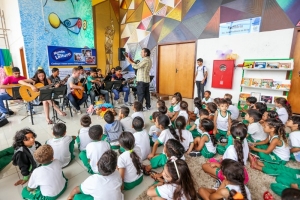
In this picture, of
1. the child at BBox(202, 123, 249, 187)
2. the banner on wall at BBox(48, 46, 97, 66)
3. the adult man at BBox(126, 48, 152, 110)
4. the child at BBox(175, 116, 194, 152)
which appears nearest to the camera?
the child at BBox(202, 123, 249, 187)

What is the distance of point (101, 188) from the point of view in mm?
1219

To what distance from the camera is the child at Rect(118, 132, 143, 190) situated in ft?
5.02

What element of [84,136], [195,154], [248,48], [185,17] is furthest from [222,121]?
[185,17]

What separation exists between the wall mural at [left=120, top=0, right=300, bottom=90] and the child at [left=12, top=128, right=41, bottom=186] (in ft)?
17.7

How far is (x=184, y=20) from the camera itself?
5.68m

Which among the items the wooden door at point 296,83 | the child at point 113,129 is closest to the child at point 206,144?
the child at point 113,129

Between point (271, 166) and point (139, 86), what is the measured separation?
3.06 meters

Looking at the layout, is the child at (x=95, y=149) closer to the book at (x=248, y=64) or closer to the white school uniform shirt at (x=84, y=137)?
the white school uniform shirt at (x=84, y=137)

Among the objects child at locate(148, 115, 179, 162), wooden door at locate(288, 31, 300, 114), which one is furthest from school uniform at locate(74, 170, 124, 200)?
wooden door at locate(288, 31, 300, 114)

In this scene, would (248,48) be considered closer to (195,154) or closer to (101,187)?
(195,154)

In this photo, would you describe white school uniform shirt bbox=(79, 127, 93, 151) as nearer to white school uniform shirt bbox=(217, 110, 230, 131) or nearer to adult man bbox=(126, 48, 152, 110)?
white school uniform shirt bbox=(217, 110, 230, 131)

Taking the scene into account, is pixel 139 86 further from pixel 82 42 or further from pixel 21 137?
pixel 82 42

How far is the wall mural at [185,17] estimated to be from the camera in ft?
13.4

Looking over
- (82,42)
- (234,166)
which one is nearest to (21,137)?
(234,166)
